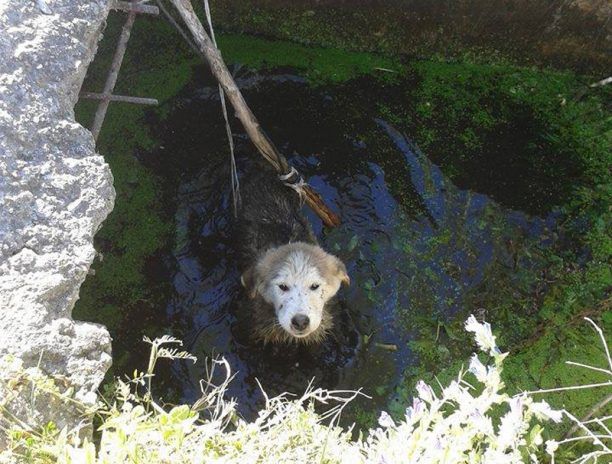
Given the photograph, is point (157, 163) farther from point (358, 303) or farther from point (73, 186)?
point (73, 186)

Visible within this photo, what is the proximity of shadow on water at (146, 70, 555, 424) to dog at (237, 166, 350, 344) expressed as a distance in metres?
0.18

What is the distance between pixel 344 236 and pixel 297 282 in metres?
1.06

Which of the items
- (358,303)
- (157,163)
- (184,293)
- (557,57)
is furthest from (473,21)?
(184,293)

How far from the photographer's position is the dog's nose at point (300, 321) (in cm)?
357

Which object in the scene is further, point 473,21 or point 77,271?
point 473,21

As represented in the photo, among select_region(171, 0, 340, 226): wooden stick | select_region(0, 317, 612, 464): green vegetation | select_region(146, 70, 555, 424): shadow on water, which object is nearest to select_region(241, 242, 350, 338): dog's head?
select_region(146, 70, 555, 424): shadow on water

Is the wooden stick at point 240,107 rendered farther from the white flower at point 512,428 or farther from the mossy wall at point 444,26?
the white flower at point 512,428

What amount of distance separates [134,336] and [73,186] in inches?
74.1

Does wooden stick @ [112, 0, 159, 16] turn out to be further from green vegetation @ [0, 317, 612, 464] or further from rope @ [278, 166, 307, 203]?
green vegetation @ [0, 317, 612, 464]

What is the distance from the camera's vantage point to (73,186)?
7.75 ft

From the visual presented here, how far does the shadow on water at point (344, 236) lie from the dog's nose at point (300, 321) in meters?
0.73

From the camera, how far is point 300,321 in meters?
3.57

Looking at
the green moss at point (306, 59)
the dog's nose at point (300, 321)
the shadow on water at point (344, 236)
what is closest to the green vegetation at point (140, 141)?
the green moss at point (306, 59)

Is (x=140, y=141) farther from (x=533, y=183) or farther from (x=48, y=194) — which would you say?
(x=533, y=183)
